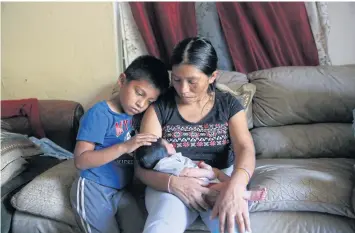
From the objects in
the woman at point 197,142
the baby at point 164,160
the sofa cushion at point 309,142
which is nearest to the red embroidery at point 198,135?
the woman at point 197,142

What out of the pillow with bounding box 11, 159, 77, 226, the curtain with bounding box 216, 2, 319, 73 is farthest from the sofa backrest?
the pillow with bounding box 11, 159, 77, 226

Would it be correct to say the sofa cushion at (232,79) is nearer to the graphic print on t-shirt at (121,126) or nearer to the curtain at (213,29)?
the curtain at (213,29)

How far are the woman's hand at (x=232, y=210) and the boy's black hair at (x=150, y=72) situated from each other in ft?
1.59

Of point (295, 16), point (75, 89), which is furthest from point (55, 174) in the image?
point (295, 16)

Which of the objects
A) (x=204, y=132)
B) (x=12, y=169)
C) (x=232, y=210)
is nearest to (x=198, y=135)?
(x=204, y=132)

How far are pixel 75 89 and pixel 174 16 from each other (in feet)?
2.72

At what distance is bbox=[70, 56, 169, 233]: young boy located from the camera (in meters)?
1.31

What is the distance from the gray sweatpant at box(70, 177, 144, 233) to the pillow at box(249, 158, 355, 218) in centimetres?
45

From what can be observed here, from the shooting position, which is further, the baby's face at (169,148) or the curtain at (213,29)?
the curtain at (213,29)

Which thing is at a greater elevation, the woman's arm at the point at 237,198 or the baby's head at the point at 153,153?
the baby's head at the point at 153,153

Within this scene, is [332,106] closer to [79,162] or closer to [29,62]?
[79,162]

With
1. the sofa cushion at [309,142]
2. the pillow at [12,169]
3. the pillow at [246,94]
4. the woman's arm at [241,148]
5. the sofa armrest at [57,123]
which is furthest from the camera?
the sofa armrest at [57,123]

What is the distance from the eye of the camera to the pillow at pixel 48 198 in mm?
1414

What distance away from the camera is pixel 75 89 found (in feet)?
7.98
